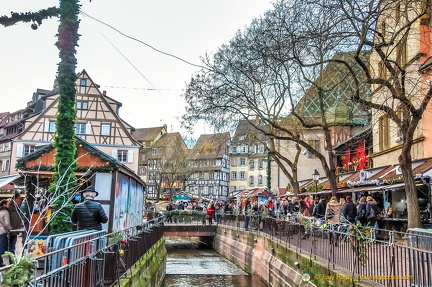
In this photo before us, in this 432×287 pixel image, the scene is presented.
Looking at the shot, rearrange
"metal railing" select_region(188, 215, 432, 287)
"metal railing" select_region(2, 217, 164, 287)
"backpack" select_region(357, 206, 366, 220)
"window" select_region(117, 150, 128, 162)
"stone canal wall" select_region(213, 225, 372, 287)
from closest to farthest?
"metal railing" select_region(2, 217, 164, 287) → "metal railing" select_region(188, 215, 432, 287) → "stone canal wall" select_region(213, 225, 372, 287) → "backpack" select_region(357, 206, 366, 220) → "window" select_region(117, 150, 128, 162)

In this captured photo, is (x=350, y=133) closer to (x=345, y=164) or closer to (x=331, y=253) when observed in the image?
(x=345, y=164)

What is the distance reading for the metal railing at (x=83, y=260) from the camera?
5.37 metres

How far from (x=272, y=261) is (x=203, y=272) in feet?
20.7

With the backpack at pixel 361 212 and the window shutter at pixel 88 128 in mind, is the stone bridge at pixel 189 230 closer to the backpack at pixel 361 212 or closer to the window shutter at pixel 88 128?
the window shutter at pixel 88 128

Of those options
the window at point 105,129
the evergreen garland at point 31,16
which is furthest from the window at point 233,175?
the evergreen garland at point 31,16

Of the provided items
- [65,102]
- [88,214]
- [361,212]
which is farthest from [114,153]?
[88,214]

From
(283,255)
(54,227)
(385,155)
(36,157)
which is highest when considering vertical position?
(385,155)

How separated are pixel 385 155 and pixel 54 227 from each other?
18627mm

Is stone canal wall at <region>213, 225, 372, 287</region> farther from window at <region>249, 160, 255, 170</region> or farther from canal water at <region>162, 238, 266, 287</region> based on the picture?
window at <region>249, 160, 255, 170</region>

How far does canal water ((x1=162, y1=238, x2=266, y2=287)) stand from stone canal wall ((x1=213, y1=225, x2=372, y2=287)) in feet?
1.88

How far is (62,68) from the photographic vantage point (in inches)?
458

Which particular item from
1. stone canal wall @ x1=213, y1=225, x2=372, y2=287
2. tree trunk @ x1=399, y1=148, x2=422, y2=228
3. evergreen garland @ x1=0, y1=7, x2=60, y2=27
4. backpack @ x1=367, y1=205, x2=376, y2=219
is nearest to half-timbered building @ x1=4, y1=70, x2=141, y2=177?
stone canal wall @ x1=213, y1=225, x2=372, y2=287

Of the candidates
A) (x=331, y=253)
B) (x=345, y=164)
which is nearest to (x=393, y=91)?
(x=331, y=253)

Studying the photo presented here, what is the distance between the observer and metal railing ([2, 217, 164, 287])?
537cm
